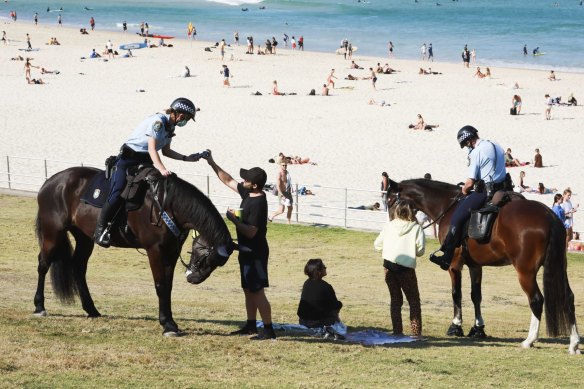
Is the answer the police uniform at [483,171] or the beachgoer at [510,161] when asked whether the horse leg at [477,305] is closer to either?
the police uniform at [483,171]

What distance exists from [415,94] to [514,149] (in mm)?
15667

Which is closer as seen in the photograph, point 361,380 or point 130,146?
point 361,380

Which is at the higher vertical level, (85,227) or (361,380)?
(85,227)

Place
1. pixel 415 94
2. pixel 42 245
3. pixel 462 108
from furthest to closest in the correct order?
pixel 415 94 < pixel 462 108 < pixel 42 245

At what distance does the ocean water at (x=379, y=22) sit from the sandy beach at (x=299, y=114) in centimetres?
1641

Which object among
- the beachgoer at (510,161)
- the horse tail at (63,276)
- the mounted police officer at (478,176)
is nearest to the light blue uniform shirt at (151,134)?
the horse tail at (63,276)

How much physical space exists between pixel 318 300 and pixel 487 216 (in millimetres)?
2541

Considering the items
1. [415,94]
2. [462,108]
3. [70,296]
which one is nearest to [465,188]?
[70,296]

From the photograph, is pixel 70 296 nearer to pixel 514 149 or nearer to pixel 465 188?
pixel 465 188

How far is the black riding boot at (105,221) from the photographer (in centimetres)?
1155

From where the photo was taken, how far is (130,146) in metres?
11.7

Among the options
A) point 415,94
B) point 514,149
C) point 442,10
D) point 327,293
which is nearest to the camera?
point 327,293

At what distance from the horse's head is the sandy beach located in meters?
15.7

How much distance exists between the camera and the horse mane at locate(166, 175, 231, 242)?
1105cm
